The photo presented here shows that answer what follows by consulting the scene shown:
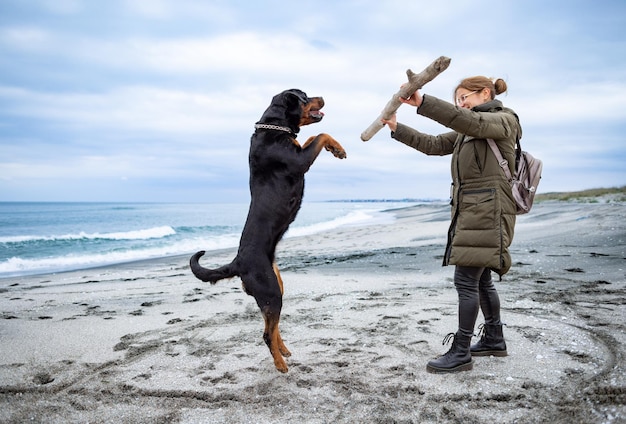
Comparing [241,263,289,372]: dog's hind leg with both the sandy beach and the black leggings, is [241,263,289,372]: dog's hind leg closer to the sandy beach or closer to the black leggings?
the sandy beach

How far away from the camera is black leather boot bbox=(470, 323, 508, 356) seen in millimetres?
3457

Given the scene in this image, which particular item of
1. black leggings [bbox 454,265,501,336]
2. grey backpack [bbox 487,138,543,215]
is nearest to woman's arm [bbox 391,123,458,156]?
grey backpack [bbox 487,138,543,215]

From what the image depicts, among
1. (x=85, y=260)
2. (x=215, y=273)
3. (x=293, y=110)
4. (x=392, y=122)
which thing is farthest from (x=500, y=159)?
(x=85, y=260)

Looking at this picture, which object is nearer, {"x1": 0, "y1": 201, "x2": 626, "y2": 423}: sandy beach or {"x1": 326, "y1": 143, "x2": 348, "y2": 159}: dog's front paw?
{"x1": 0, "y1": 201, "x2": 626, "y2": 423}: sandy beach

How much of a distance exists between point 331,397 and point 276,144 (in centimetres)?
193

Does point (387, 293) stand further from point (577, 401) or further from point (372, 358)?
point (577, 401)

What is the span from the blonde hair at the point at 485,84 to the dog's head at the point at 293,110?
125 centimetres

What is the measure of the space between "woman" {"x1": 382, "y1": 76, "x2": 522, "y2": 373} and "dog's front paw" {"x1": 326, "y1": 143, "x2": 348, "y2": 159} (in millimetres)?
639

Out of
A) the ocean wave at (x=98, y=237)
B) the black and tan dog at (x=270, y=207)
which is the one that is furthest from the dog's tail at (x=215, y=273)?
the ocean wave at (x=98, y=237)

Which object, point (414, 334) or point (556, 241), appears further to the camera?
point (556, 241)

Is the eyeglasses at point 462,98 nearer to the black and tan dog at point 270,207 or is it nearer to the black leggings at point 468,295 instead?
the black and tan dog at point 270,207

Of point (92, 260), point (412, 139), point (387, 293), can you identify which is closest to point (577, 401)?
point (412, 139)

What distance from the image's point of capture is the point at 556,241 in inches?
325

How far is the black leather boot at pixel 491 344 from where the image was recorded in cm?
346
